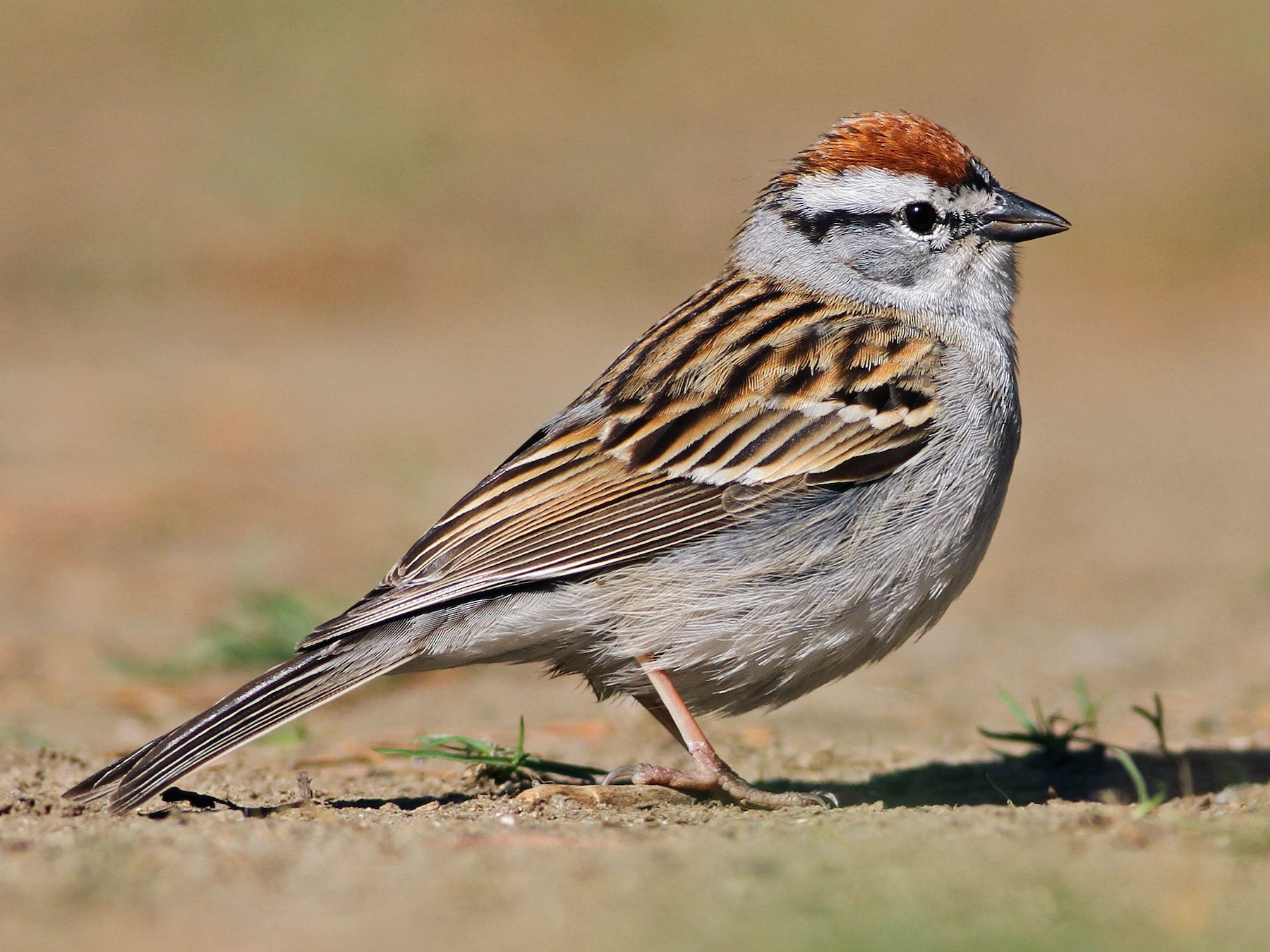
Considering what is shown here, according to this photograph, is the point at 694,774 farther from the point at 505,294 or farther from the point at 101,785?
the point at 505,294

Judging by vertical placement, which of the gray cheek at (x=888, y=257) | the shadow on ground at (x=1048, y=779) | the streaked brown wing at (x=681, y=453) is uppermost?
the gray cheek at (x=888, y=257)

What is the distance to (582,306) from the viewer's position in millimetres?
15148

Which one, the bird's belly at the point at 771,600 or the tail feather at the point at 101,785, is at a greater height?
the bird's belly at the point at 771,600

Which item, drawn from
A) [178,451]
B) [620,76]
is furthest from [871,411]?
[620,76]

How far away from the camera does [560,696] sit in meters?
7.38

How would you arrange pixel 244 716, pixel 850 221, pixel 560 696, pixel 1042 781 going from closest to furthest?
pixel 244 716, pixel 1042 781, pixel 850 221, pixel 560 696

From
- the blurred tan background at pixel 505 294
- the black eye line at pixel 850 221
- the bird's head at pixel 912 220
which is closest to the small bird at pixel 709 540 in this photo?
the bird's head at pixel 912 220

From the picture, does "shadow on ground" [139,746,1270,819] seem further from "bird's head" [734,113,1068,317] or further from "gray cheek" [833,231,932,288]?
"gray cheek" [833,231,932,288]

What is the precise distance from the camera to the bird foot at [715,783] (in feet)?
16.3

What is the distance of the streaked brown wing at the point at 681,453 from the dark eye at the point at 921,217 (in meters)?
0.39

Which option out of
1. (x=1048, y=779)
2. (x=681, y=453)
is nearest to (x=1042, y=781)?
(x=1048, y=779)

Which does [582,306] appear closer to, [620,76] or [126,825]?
[620,76]

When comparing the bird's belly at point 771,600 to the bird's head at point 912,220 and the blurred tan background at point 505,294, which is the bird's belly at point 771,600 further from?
the blurred tan background at point 505,294

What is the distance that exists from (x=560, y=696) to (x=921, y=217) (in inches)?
108
